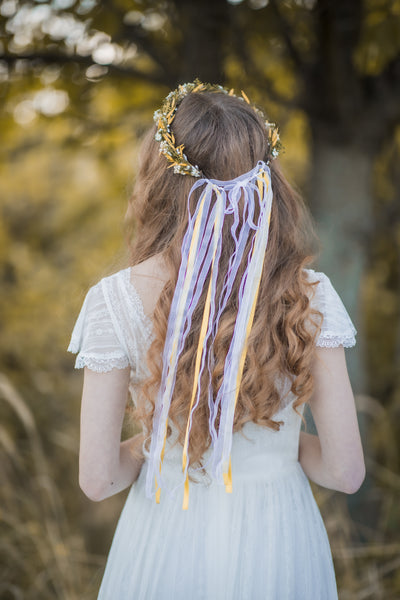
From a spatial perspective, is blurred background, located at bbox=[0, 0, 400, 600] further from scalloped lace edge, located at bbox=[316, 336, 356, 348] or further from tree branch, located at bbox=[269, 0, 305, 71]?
scalloped lace edge, located at bbox=[316, 336, 356, 348]

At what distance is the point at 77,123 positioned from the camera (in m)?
2.95

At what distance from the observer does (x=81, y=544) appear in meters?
2.90

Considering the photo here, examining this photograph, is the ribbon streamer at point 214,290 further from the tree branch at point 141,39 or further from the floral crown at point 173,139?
the tree branch at point 141,39

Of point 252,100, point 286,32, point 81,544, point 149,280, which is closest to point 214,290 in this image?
point 149,280

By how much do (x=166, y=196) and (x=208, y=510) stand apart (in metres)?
0.86

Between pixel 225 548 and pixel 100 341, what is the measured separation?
656 millimetres

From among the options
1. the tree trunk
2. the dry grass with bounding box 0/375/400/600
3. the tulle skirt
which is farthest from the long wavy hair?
the tree trunk

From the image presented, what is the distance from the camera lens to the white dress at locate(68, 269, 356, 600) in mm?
1438

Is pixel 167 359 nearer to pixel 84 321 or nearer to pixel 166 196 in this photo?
pixel 84 321

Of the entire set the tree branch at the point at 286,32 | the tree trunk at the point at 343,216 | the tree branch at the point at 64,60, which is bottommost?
the tree trunk at the point at 343,216

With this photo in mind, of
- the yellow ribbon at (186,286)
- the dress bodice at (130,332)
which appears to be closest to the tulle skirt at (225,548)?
the dress bodice at (130,332)

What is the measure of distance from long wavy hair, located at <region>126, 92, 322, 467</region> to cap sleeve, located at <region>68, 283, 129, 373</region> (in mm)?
81

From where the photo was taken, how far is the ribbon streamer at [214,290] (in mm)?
1324

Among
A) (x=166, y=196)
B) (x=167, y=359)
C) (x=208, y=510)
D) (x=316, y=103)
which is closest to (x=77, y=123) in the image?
(x=316, y=103)
